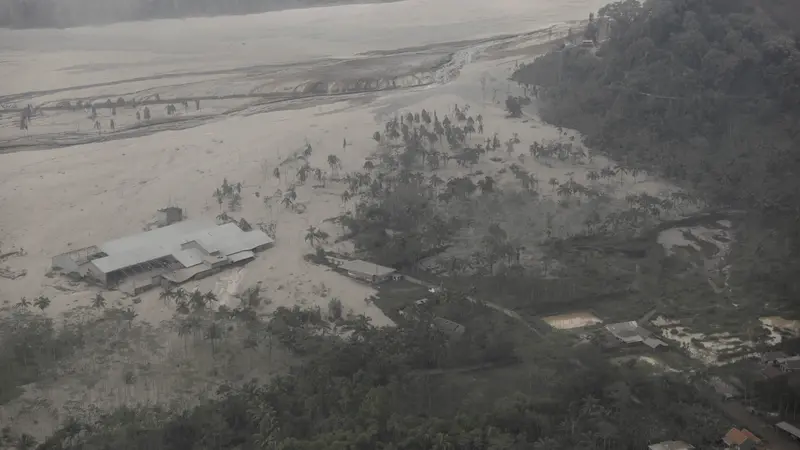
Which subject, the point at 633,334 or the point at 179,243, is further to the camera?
the point at 179,243

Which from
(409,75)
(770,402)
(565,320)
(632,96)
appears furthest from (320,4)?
(770,402)

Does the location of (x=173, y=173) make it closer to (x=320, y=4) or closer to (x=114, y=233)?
(x=114, y=233)

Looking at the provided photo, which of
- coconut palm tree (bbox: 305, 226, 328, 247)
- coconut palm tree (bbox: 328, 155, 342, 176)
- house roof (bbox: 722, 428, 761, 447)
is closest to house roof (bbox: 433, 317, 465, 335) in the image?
house roof (bbox: 722, 428, 761, 447)

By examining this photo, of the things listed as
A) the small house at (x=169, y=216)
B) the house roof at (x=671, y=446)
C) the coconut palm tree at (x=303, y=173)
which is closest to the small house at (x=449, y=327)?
the house roof at (x=671, y=446)

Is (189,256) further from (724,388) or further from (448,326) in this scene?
(724,388)

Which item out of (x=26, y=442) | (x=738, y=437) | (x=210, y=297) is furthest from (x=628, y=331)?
(x=26, y=442)

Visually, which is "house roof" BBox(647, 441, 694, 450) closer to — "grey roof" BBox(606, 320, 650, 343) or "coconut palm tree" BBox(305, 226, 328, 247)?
"grey roof" BBox(606, 320, 650, 343)
